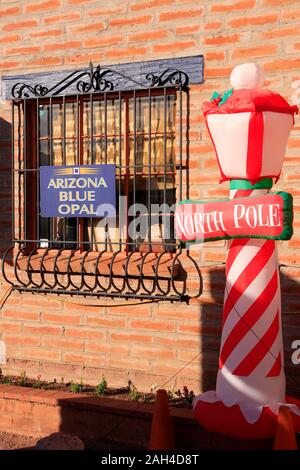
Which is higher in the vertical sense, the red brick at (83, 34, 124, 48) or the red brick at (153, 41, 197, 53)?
the red brick at (83, 34, 124, 48)

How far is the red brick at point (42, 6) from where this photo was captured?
6.34 metres

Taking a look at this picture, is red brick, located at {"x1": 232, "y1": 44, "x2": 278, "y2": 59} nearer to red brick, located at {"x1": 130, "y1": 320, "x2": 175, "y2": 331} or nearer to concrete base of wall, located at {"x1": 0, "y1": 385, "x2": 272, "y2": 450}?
red brick, located at {"x1": 130, "y1": 320, "x2": 175, "y2": 331}

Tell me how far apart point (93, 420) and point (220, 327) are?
1378 millimetres

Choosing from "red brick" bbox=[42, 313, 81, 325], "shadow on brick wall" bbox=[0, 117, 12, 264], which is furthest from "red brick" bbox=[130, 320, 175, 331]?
"shadow on brick wall" bbox=[0, 117, 12, 264]

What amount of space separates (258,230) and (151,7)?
282 centimetres

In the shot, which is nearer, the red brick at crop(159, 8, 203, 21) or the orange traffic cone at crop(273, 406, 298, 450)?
the orange traffic cone at crop(273, 406, 298, 450)

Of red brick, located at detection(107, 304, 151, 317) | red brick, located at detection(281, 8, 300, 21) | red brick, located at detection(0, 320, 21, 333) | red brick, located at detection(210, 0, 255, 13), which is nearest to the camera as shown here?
red brick, located at detection(281, 8, 300, 21)

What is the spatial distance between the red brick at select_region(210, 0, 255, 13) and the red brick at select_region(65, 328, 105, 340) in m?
3.20

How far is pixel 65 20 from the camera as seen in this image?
630 centimetres

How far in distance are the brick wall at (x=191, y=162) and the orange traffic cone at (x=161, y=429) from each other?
3.53ft

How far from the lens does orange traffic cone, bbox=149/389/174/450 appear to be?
15.2 ft

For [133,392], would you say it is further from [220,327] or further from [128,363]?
[220,327]

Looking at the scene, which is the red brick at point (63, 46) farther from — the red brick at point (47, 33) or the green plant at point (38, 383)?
the green plant at point (38, 383)

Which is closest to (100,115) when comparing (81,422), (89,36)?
(89,36)
